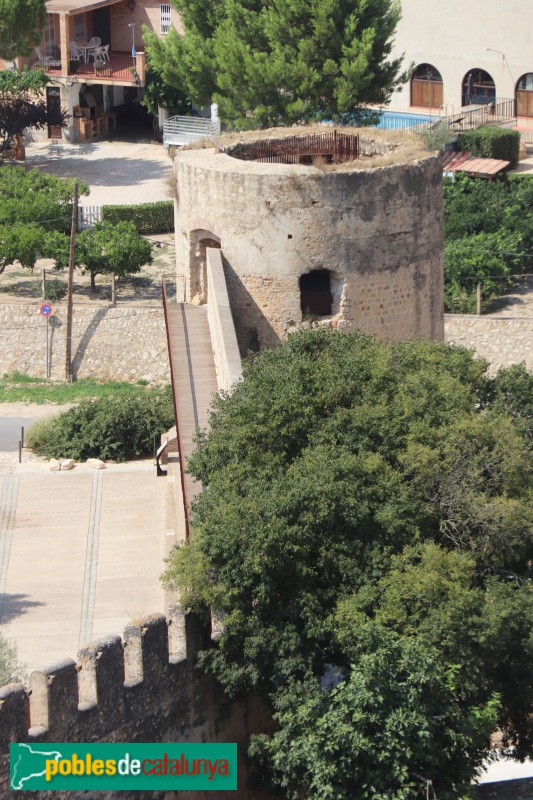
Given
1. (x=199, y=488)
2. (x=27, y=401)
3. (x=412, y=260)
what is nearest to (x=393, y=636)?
(x=199, y=488)

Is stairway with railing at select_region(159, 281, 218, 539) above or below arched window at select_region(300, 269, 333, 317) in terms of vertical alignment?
below

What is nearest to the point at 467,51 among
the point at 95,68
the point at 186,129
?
the point at 186,129

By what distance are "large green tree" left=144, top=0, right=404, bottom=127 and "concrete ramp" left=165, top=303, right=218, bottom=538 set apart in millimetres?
15187

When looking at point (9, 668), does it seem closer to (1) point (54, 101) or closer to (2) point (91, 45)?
(1) point (54, 101)

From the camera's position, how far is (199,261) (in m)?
26.6

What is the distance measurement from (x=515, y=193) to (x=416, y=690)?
93.9 ft

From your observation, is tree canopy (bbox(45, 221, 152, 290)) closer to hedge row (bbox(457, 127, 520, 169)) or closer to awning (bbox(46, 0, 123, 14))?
hedge row (bbox(457, 127, 520, 169))

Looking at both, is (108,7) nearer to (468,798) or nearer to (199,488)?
(199,488)

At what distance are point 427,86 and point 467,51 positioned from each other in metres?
1.79

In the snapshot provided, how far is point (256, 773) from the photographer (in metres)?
19.2

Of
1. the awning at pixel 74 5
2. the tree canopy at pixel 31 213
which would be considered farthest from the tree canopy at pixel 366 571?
the awning at pixel 74 5

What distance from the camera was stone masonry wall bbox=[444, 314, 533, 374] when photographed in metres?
39.2

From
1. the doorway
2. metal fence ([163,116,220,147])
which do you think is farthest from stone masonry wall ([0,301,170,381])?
the doorway

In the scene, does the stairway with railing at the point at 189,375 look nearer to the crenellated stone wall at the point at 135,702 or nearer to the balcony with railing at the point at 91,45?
the crenellated stone wall at the point at 135,702
